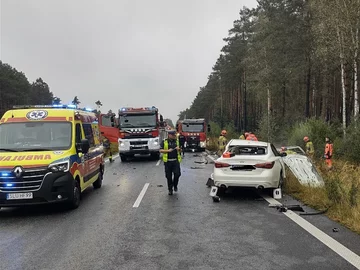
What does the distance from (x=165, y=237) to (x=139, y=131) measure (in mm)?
14863

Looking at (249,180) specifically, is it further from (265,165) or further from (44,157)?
(44,157)

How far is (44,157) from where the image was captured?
7.66 meters

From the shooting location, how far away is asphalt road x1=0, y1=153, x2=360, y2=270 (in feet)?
16.0

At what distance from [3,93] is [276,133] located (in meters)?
48.4

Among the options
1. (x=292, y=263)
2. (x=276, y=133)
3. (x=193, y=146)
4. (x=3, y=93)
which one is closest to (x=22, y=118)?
(x=292, y=263)

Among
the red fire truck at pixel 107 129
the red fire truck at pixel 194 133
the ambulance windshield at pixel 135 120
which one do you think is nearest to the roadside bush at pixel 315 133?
the ambulance windshield at pixel 135 120

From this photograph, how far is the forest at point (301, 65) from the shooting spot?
2408 cm

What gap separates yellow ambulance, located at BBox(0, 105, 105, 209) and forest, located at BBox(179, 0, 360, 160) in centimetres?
1275

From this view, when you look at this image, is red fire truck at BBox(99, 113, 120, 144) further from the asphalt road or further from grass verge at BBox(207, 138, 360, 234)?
grass verge at BBox(207, 138, 360, 234)

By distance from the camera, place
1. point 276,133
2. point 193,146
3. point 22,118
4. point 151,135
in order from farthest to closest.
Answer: point 276,133 → point 193,146 → point 151,135 → point 22,118

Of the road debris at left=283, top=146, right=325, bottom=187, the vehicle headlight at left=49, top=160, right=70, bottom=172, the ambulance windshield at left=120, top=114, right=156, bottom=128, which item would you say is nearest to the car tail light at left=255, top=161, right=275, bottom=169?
the road debris at left=283, top=146, right=325, bottom=187

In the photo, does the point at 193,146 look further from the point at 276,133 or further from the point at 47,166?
the point at 47,166

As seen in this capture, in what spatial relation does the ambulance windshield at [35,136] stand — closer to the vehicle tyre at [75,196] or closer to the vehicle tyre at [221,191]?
the vehicle tyre at [75,196]

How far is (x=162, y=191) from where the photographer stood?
1066cm
